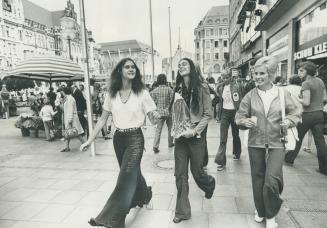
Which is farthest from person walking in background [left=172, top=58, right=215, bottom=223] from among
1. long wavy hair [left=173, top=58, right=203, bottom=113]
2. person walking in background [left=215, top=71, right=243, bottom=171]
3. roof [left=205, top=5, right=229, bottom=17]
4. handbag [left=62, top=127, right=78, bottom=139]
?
roof [left=205, top=5, right=229, bottom=17]

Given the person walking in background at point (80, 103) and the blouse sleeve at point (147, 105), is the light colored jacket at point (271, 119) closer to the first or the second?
the blouse sleeve at point (147, 105)

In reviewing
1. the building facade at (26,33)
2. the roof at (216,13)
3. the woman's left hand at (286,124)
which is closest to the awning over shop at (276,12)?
the woman's left hand at (286,124)

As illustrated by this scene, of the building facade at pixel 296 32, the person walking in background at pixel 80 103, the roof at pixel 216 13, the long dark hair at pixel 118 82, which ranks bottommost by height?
the person walking in background at pixel 80 103

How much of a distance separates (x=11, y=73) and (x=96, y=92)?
3.06m

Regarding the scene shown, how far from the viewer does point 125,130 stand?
146 inches

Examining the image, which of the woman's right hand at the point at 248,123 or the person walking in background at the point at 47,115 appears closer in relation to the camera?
the woman's right hand at the point at 248,123

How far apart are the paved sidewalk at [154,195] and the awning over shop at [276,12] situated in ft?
26.8

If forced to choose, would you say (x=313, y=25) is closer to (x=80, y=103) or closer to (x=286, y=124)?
(x=80, y=103)

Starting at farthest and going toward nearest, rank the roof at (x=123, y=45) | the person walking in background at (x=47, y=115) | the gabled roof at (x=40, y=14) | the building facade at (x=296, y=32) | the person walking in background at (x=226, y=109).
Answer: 1. the roof at (x=123, y=45)
2. the gabled roof at (x=40, y=14)
3. the person walking in background at (x=47, y=115)
4. the building facade at (x=296, y=32)
5. the person walking in background at (x=226, y=109)

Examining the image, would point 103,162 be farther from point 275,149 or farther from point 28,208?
point 275,149

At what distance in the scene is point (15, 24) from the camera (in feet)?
265

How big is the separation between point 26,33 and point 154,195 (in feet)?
298

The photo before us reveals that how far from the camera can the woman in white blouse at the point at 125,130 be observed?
3576 millimetres

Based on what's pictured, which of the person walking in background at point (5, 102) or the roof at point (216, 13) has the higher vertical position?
the roof at point (216, 13)
